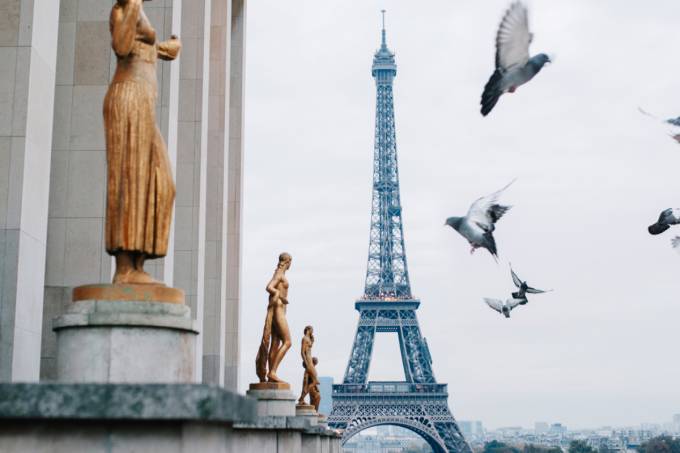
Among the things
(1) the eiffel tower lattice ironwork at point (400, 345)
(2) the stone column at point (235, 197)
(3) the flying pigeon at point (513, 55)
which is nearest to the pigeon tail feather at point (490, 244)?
(3) the flying pigeon at point (513, 55)

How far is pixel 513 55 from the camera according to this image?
12.8m

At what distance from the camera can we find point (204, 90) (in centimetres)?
2306

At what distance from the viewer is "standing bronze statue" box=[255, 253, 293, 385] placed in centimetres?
2234

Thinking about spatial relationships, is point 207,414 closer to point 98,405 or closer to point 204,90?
point 98,405

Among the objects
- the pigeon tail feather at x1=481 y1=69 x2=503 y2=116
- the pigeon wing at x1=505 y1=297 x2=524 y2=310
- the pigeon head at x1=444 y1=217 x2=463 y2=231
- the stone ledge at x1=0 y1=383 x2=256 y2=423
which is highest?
the pigeon tail feather at x1=481 y1=69 x2=503 y2=116

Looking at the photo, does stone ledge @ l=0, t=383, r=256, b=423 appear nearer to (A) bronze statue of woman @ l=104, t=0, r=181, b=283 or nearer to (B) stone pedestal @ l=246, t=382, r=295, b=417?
(A) bronze statue of woman @ l=104, t=0, r=181, b=283

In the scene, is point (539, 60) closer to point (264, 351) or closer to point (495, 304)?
point (495, 304)

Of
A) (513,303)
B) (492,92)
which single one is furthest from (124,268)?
(513,303)

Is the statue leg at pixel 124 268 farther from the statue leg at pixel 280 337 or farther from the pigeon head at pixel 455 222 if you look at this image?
the statue leg at pixel 280 337

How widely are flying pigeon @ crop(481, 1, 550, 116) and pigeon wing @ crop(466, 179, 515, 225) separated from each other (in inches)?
97.4

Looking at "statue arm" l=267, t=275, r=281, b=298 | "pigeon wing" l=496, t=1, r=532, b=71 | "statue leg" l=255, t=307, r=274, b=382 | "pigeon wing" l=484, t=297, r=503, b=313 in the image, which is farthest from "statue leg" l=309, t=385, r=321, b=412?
"pigeon wing" l=496, t=1, r=532, b=71

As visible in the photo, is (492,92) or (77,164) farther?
(77,164)

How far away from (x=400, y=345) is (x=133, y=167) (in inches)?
3743

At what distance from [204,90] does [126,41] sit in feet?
48.7
